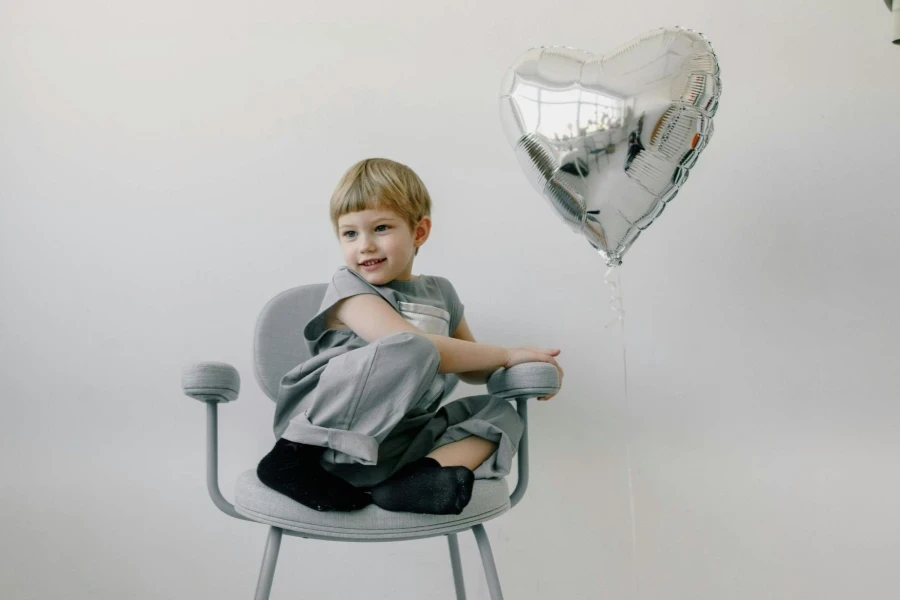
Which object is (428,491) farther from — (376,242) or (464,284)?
(464,284)

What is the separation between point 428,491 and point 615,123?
2.00 ft

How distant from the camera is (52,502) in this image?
1890 mm

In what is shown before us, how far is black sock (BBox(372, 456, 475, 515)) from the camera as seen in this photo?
1.13m

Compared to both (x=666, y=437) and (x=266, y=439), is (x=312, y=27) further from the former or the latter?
(x=666, y=437)

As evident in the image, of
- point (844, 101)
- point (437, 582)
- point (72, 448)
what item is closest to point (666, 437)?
point (437, 582)

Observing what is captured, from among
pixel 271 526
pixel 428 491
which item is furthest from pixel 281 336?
pixel 428 491

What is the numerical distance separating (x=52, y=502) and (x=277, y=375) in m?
0.72

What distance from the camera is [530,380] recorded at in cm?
129

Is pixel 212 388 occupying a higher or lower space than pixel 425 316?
lower

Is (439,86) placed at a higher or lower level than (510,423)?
higher

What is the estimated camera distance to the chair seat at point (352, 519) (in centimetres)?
115

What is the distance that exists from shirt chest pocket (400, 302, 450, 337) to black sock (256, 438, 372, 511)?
1.05ft

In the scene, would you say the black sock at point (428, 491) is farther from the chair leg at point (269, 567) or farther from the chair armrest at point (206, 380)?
the chair armrest at point (206, 380)

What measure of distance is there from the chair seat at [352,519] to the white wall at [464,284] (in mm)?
690
